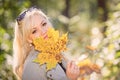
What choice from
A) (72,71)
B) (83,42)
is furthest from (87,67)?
(83,42)

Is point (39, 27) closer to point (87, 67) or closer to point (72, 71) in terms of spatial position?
point (72, 71)

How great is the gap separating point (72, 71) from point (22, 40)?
0.80ft

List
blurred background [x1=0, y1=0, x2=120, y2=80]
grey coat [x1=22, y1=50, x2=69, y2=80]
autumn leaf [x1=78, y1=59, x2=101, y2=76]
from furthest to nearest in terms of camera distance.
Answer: blurred background [x1=0, y1=0, x2=120, y2=80]
autumn leaf [x1=78, y1=59, x2=101, y2=76]
grey coat [x1=22, y1=50, x2=69, y2=80]

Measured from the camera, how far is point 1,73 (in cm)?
252

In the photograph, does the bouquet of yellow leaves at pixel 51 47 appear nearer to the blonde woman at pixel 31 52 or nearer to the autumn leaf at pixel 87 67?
the blonde woman at pixel 31 52

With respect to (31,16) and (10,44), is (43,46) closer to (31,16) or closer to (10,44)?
(31,16)

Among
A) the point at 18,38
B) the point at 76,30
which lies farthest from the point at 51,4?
the point at 18,38

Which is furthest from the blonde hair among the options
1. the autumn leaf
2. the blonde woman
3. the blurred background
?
the autumn leaf

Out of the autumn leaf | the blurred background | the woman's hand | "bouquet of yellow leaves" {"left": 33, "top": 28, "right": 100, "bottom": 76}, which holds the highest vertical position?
the blurred background

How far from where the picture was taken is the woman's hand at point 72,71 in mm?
1911

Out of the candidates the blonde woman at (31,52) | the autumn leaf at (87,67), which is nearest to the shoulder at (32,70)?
the blonde woman at (31,52)

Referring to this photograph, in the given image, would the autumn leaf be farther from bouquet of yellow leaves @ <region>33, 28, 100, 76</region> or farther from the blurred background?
bouquet of yellow leaves @ <region>33, 28, 100, 76</region>

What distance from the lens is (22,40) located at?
1.98 m

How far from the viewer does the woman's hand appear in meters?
1.91
